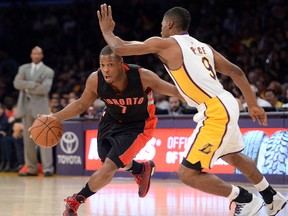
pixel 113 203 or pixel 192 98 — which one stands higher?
pixel 192 98

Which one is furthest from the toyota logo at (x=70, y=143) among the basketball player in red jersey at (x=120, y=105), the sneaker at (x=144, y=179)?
the basketball player in red jersey at (x=120, y=105)

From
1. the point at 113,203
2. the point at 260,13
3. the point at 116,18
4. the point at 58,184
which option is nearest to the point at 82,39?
the point at 116,18

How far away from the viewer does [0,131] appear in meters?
14.7

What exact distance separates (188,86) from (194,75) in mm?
113

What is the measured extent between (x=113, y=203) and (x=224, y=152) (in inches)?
89.0

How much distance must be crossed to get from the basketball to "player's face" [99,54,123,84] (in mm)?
707

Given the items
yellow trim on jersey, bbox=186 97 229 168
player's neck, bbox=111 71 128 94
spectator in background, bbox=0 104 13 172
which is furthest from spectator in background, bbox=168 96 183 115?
yellow trim on jersey, bbox=186 97 229 168

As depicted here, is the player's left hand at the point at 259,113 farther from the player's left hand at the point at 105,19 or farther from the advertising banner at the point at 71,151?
the advertising banner at the point at 71,151

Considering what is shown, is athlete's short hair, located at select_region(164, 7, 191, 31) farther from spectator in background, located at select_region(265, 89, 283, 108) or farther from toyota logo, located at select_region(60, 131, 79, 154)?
toyota logo, located at select_region(60, 131, 79, 154)

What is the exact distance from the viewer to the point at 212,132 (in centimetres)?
619

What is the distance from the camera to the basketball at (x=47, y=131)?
7129 mm

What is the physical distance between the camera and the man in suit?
12.7 meters

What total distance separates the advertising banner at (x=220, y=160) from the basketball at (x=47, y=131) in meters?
4.12

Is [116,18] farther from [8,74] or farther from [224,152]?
[224,152]
